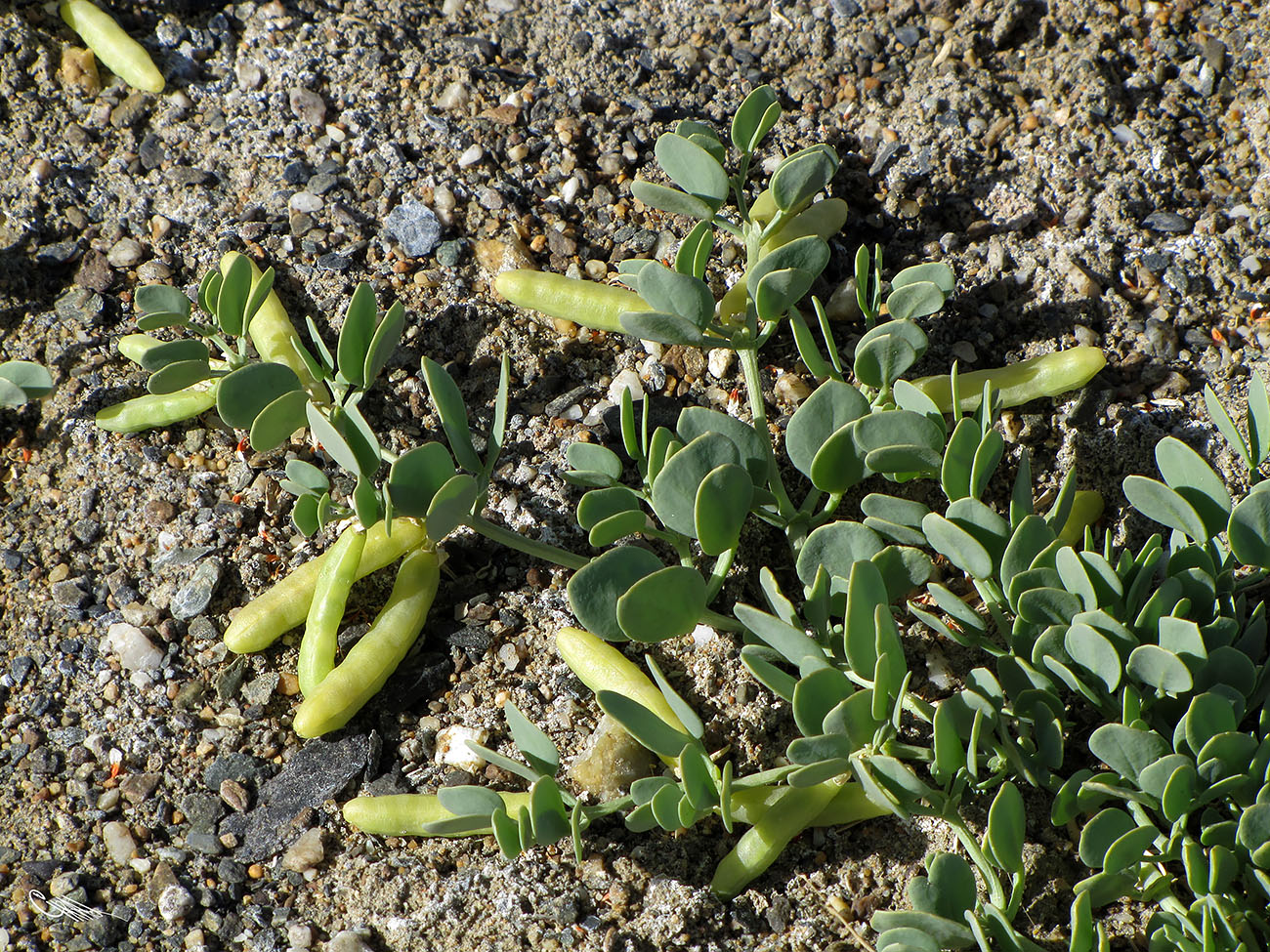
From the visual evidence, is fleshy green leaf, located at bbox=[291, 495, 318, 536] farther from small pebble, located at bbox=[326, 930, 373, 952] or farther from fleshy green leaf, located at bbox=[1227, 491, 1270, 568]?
fleshy green leaf, located at bbox=[1227, 491, 1270, 568]

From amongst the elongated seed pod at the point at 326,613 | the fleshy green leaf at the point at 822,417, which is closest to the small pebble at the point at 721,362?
the fleshy green leaf at the point at 822,417

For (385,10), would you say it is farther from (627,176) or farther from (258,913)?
(258,913)

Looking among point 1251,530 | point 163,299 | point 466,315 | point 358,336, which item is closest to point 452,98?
point 466,315

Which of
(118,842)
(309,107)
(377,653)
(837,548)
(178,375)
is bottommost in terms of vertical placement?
(118,842)

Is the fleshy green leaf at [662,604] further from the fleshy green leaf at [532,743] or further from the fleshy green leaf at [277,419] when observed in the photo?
the fleshy green leaf at [277,419]

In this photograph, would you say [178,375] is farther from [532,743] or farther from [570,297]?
[532,743]

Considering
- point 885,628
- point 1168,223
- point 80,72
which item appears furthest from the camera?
point 80,72

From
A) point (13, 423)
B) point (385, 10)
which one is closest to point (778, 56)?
point (385, 10)

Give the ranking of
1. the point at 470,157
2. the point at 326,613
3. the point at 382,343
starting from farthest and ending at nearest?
the point at 470,157 < the point at 326,613 < the point at 382,343
